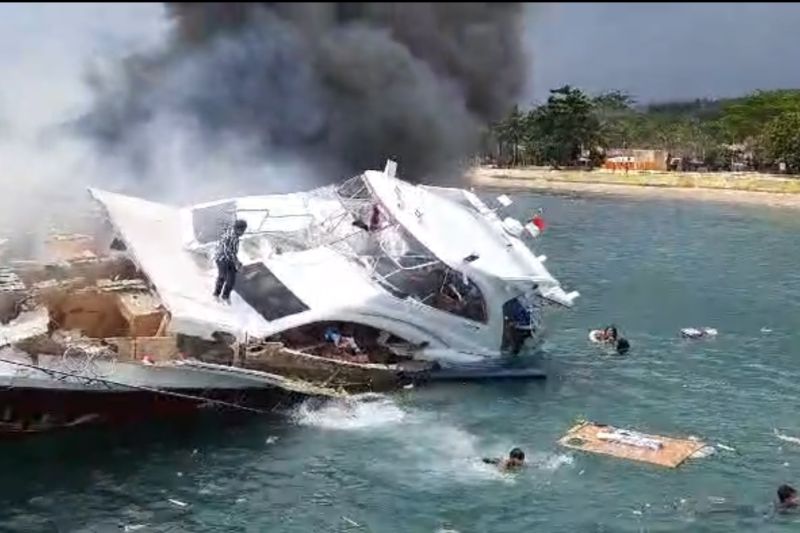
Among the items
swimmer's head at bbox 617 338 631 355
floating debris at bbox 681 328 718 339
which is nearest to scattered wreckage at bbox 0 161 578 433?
swimmer's head at bbox 617 338 631 355

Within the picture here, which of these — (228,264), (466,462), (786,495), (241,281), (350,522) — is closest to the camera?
(350,522)

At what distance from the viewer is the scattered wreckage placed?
73.6ft

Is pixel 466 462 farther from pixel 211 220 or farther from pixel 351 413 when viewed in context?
pixel 211 220

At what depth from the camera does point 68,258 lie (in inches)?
1130

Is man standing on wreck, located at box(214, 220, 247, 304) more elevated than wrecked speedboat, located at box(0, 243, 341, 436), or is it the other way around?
man standing on wreck, located at box(214, 220, 247, 304)

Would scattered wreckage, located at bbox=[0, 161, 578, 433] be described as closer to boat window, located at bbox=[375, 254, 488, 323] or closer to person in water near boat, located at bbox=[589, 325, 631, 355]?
boat window, located at bbox=[375, 254, 488, 323]

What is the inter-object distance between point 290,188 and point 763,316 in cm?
1979

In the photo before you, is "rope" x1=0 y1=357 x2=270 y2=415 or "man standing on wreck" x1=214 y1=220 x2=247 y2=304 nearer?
"rope" x1=0 y1=357 x2=270 y2=415

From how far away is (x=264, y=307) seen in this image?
82.0 feet

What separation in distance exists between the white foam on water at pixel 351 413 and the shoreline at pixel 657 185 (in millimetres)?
57154

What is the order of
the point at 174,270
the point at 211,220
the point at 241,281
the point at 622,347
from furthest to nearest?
the point at 622,347
the point at 211,220
the point at 174,270
the point at 241,281

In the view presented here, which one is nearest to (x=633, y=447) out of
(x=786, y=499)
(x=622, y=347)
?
(x=786, y=499)

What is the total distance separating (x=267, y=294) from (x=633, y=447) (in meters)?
8.92

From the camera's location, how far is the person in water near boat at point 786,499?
1941 centimetres
